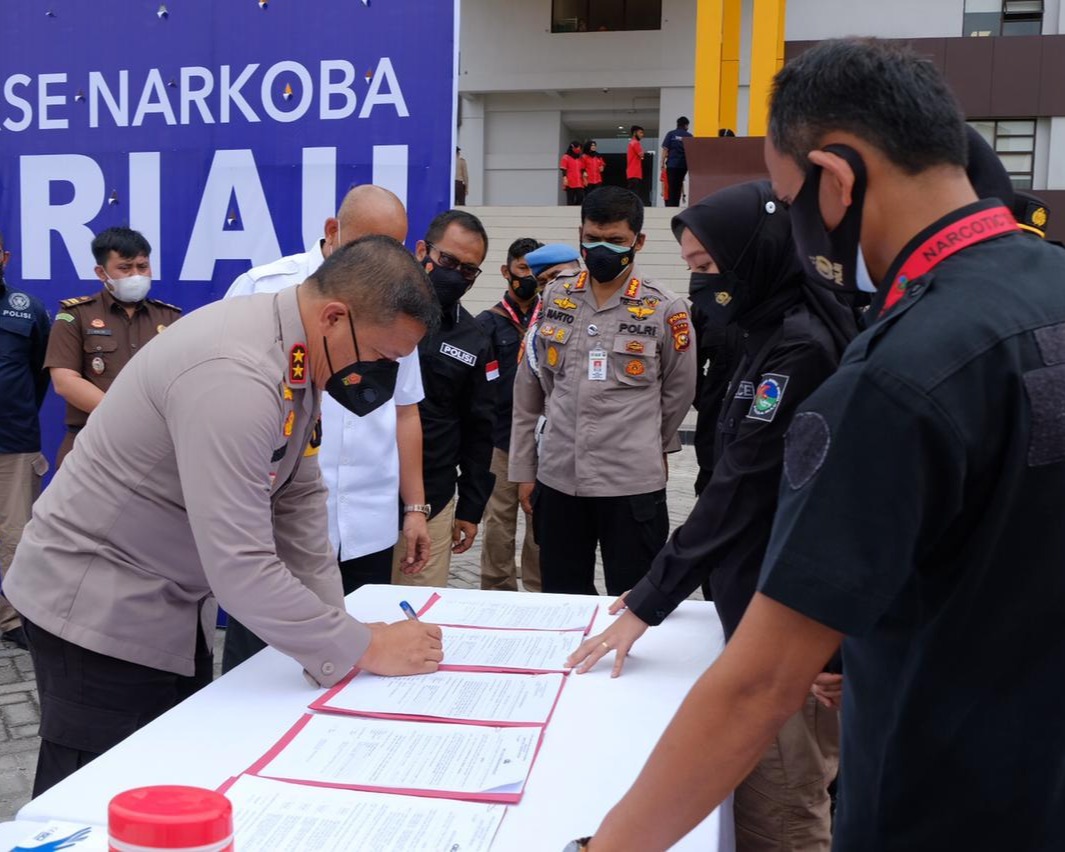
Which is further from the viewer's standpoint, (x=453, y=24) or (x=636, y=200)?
(x=453, y=24)

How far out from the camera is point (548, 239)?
17.0m

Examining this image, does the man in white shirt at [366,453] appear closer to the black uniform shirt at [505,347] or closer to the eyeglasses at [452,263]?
the eyeglasses at [452,263]

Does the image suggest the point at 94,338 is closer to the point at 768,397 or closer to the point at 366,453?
the point at 366,453

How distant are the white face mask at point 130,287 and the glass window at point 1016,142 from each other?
19.0 m

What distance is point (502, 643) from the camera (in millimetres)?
2078

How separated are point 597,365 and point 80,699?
7.19ft

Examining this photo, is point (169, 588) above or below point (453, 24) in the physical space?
below

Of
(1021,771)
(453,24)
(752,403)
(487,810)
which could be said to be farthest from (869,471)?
(453,24)

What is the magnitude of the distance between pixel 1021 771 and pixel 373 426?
2471 mm

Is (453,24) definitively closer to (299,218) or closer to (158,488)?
(299,218)

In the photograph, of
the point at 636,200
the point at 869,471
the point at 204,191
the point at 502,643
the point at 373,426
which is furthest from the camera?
the point at 204,191

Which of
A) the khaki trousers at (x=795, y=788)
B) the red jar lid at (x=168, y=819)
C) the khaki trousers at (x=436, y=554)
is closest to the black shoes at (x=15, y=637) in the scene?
the khaki trousers at (x=436, y=554)

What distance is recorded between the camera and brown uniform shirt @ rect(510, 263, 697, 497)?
362cm

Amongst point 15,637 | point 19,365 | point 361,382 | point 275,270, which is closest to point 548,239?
point 19,365
